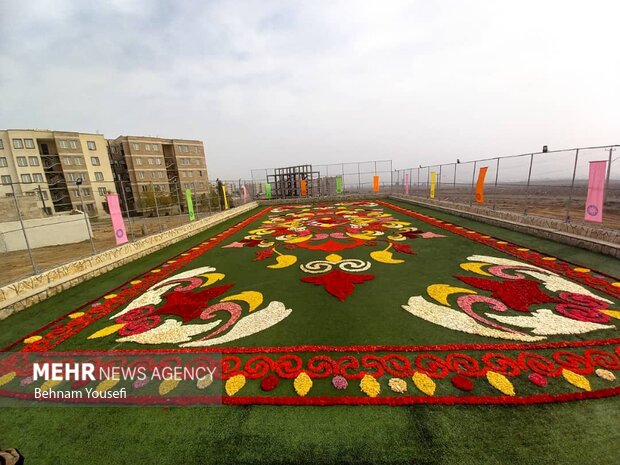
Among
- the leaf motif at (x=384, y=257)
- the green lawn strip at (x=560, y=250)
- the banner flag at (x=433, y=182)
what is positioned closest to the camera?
the green lawn strip at (x=560, y=250)

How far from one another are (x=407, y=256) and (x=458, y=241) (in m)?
1.74

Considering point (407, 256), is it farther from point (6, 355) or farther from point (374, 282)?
point (6, 355)

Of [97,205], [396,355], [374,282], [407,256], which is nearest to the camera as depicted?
[396,355]

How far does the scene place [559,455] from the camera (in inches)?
52.7

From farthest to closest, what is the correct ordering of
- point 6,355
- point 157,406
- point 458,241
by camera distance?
point 458,241, point 6,355, point 157,406

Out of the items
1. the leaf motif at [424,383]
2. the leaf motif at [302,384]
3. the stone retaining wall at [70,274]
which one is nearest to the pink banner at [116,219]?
the stone retaining wall at [70,274]

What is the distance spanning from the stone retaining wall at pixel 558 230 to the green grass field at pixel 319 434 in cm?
425

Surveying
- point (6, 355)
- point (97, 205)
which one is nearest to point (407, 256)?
point (6, 355)

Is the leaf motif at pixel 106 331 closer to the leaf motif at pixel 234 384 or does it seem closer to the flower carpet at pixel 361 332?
the flower carpet at pixel 361 332

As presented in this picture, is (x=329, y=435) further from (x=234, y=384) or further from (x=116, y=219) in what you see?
(x=116, y=219)

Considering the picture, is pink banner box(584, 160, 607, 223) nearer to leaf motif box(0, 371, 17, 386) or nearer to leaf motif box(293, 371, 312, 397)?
leaf motif box(293, 371, 312, 397)

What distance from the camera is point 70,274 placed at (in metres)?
4.49

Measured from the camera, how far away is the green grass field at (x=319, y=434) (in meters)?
1.39

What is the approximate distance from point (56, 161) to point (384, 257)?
48.1 m
